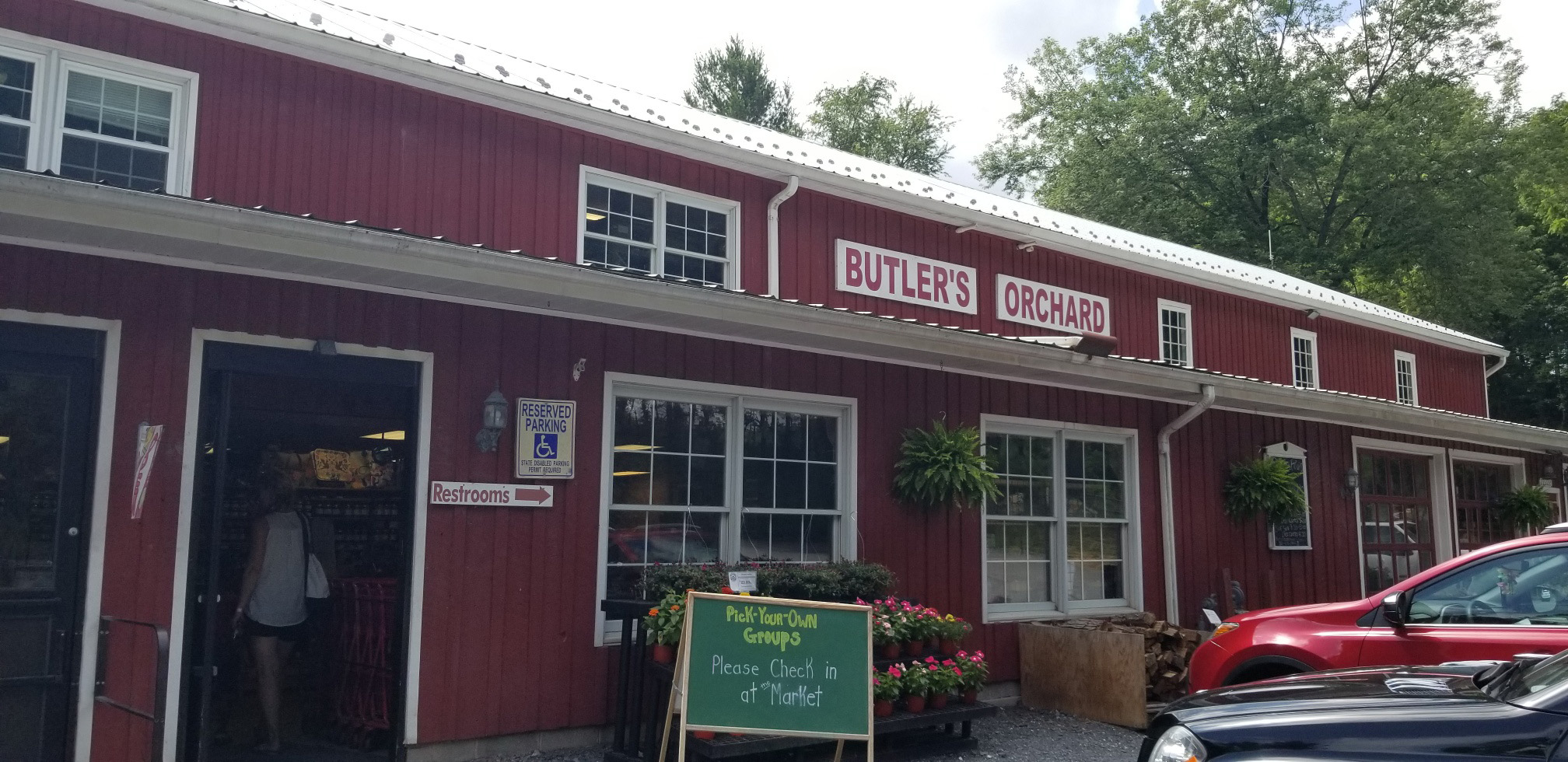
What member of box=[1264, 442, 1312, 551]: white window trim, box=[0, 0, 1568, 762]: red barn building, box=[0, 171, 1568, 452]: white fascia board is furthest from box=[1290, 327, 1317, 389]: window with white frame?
box=[0, 171, 1568, 452]: white fascia board

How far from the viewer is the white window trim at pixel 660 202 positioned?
29.3 feet

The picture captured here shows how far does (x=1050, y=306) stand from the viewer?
12445mm

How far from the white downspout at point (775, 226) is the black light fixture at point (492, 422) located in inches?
130

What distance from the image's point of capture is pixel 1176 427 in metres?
11.6

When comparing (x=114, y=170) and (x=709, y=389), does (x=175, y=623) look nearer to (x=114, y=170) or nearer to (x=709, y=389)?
(x=114, y=170)

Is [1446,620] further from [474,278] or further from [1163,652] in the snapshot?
[474,278]

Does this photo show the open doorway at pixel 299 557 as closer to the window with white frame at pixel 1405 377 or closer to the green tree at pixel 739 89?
the window with white frame at pixel 1405 377

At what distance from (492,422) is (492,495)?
0.49 m

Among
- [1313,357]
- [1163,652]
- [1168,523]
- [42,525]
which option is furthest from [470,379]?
[1313,357]

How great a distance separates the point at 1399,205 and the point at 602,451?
78.3 ft

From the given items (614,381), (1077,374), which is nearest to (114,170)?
(614,381)

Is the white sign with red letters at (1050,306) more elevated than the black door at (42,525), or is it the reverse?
the white sign with red letters at (1050,306)

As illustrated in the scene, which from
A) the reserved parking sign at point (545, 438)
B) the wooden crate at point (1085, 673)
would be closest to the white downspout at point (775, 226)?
the reserved parking sign at point (545, 438)

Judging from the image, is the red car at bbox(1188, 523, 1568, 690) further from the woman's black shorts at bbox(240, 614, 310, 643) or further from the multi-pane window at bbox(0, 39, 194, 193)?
the multi-pane window at bbox(0, 39, 194, 193)
